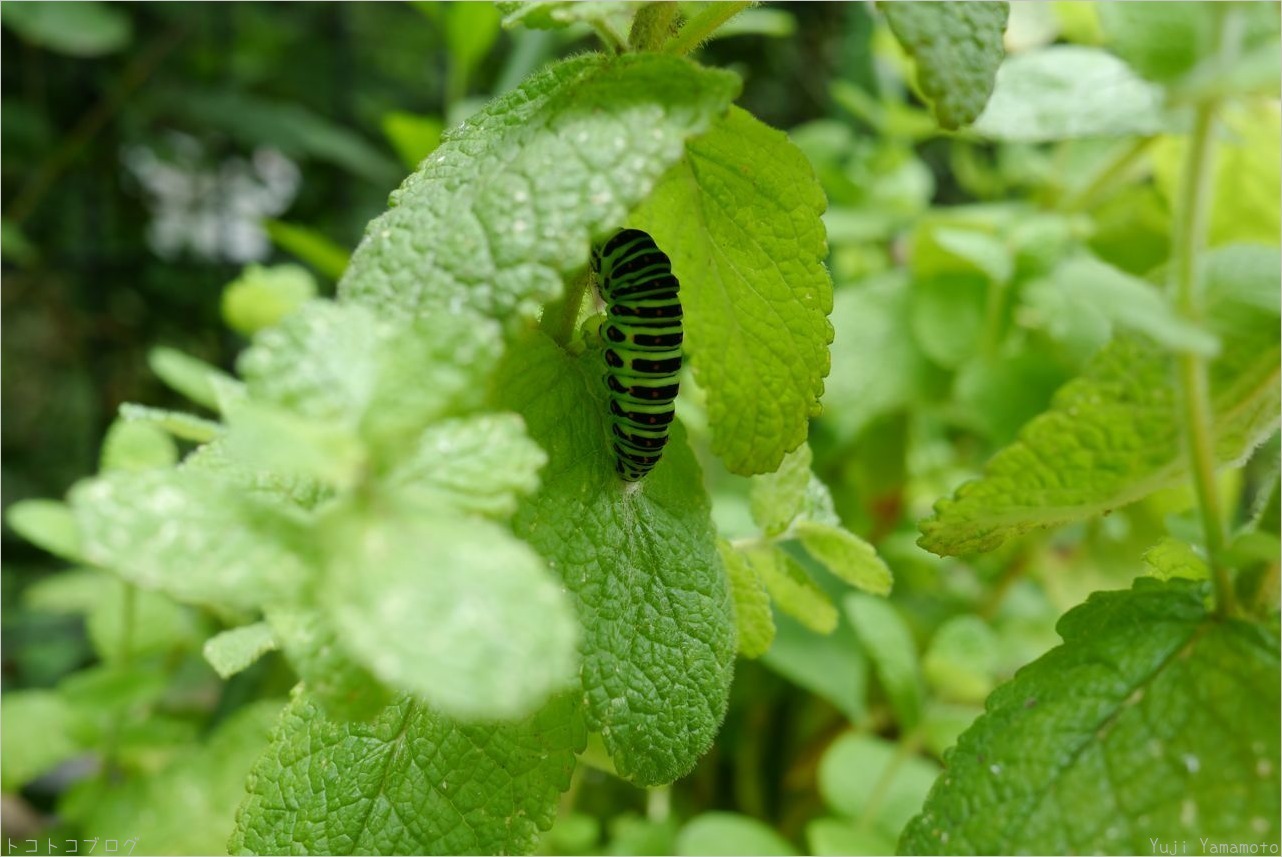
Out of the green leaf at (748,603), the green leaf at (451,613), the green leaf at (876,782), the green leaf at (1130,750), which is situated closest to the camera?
the green leaf at (451,613)

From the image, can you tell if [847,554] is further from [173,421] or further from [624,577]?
[173,421]

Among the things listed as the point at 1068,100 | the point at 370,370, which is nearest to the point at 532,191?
the point at 370,370

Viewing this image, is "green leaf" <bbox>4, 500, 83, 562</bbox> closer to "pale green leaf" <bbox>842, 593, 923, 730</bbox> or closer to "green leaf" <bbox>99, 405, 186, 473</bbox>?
"green leaf" <bbox>99, 405, 186, 473</bbox>

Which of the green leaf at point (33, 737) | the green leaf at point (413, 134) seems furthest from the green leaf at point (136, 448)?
the green leaf at point (413, 134)

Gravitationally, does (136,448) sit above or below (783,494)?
below

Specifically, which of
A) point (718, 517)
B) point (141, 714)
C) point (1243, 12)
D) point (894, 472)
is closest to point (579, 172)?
point (1243, 12)

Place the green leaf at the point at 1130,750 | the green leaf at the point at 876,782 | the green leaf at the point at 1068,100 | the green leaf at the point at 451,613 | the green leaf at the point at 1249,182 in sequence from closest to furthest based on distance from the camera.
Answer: the green leaf at the point at 451,613, the green leaf at the point at 1130,750, the green leaf at the point at 1068,100, the green leaf at the point at 876,782, the green leaf at the point at 1249,182

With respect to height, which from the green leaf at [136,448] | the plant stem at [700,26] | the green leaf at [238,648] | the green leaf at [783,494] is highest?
the plant stem at [700,26]

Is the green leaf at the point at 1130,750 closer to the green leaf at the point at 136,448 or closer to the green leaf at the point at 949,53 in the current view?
the green leaf at the point at 949,53
